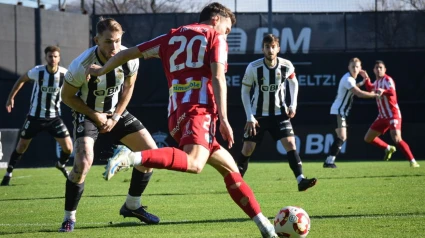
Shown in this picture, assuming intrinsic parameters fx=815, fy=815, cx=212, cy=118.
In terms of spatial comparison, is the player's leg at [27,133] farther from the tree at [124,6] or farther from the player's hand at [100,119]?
the tree at [124,6]

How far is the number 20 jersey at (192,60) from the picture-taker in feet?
21.7

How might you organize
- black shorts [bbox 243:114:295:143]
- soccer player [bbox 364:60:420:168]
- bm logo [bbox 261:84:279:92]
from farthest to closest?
soccer player [bbox 364:60:420:168] < bm logo [bbox 261:84:279:92] < black shorts [bbox 243:114:295:143]

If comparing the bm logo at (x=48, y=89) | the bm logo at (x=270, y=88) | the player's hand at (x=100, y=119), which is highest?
the bm logo at (x=48, y=89)

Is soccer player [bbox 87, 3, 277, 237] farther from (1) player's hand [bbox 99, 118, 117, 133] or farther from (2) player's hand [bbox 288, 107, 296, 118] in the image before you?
(2) player's hand [bbox 288, 107, 296, 118]

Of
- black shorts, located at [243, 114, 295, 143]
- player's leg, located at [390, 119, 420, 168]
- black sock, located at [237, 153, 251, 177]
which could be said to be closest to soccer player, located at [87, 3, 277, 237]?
black shorts, located at [243, 114, 295, 143]

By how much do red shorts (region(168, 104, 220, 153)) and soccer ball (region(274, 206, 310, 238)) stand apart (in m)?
0.82

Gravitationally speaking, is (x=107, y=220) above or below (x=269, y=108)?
below

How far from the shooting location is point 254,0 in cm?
2231

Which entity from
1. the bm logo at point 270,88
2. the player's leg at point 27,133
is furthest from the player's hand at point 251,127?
the player's leg at point 27,133

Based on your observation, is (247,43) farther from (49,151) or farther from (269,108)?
(269,108)

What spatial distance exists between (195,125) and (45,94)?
8698 millimetres

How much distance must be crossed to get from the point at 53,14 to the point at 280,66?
12.0m

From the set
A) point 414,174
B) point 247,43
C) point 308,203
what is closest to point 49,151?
point 247,43

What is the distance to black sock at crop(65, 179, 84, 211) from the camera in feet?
25.5
